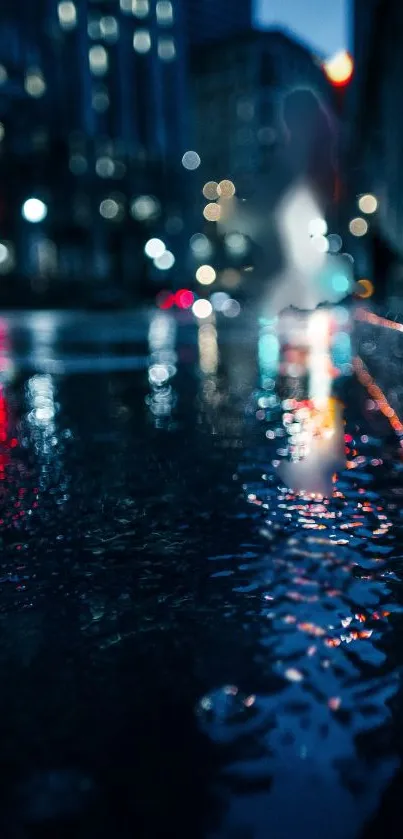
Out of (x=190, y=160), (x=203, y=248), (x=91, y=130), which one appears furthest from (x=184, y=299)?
(x=203, y=248)

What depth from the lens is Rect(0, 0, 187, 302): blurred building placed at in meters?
70.1

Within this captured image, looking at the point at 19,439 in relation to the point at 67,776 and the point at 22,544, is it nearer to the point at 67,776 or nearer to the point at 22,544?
the point at 22,544

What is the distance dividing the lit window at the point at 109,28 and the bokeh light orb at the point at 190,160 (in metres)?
11.2

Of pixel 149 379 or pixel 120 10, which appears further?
pixel 120 10

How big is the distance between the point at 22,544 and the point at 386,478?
246 cm

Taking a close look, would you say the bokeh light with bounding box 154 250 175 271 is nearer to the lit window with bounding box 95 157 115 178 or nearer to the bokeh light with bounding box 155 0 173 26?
the lit window with bounding box 95 157 115 178

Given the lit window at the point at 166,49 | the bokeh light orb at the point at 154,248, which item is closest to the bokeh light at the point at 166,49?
the lit window at the point at 166,49

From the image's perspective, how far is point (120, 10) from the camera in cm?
8119

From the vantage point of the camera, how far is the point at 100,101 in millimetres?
77188

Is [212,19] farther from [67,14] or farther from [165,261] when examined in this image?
[165,261]

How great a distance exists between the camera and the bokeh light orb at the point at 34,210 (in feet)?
230

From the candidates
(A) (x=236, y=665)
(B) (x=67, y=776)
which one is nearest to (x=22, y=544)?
(A) (x=236, y=665)

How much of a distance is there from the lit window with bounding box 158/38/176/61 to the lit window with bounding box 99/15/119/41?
4635 millimetres

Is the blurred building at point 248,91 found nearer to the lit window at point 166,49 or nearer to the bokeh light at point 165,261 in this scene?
A: the lit window at point 166,49
